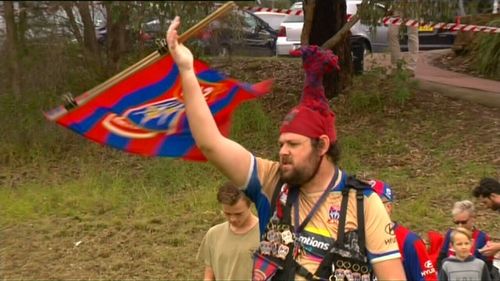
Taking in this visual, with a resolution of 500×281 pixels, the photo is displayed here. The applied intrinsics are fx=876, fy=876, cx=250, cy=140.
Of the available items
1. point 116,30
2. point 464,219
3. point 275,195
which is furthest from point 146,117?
point 464,219

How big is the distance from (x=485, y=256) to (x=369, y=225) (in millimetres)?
2637

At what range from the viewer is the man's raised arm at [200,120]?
2932 millimetres

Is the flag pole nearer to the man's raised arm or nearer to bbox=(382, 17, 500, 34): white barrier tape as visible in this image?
the man's raised arm

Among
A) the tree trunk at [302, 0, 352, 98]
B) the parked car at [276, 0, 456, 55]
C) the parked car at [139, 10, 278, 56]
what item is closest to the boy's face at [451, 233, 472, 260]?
the parked car at [139, 10, 278, 56]

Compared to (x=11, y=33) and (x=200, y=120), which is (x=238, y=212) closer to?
(x=200, y=120)

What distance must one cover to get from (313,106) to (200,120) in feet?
1.43

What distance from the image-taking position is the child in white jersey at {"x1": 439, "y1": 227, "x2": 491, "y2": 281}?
5.16 m

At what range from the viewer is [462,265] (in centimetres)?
519

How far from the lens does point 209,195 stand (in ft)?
27.5

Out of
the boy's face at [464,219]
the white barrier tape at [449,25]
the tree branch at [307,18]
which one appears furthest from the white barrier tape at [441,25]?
the boy's face at [464,219]

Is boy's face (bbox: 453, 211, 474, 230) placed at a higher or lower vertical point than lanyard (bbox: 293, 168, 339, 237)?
lower

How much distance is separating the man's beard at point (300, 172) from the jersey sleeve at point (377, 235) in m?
0.22

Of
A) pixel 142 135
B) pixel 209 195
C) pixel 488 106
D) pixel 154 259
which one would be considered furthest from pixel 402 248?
pixel 488 106

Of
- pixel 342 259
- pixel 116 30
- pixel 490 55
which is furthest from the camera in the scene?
pixel 490 55
